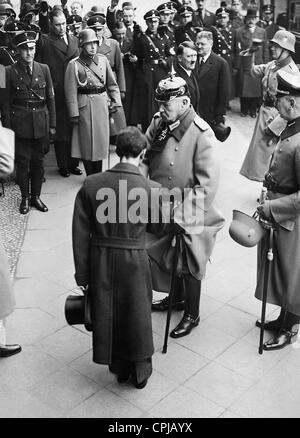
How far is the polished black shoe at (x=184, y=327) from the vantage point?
14.5 ft

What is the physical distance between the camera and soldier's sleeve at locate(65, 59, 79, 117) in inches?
268

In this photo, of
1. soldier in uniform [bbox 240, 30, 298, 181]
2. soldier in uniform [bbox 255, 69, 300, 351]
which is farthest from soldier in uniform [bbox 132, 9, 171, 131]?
soldier in uniform [bbox 255, 69, 300, 351]

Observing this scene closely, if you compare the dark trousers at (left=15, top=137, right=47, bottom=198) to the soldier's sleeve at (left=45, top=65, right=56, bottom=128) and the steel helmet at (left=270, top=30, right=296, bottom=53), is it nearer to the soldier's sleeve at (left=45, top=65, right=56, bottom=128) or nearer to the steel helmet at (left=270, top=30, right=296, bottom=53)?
the soldier's sleeve at (left=45, top=65, right=56, bottom=128)

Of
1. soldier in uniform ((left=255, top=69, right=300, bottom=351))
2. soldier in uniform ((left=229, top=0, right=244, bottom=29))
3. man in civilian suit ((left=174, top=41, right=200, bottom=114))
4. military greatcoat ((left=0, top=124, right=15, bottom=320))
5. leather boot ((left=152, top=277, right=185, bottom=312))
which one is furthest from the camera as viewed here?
soldier in uniform ((left=229, top=0, right=244, bottom=29))

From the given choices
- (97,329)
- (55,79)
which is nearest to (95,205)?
(97,329)

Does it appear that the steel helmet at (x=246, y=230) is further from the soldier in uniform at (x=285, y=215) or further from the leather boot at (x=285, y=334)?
the leather boot at (x=285, y=334)

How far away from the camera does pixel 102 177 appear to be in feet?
11.4

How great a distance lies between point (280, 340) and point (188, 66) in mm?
3808

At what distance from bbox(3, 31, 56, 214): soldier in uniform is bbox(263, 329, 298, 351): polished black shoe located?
3336mm

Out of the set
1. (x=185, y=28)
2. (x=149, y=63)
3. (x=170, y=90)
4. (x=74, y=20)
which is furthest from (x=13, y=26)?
(x=170, y=90)

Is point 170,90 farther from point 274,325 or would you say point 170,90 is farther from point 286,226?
point 274,325

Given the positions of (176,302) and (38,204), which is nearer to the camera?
(176,302)

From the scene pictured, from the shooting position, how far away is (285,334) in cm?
436

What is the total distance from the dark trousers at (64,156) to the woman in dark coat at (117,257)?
428 centimetres
